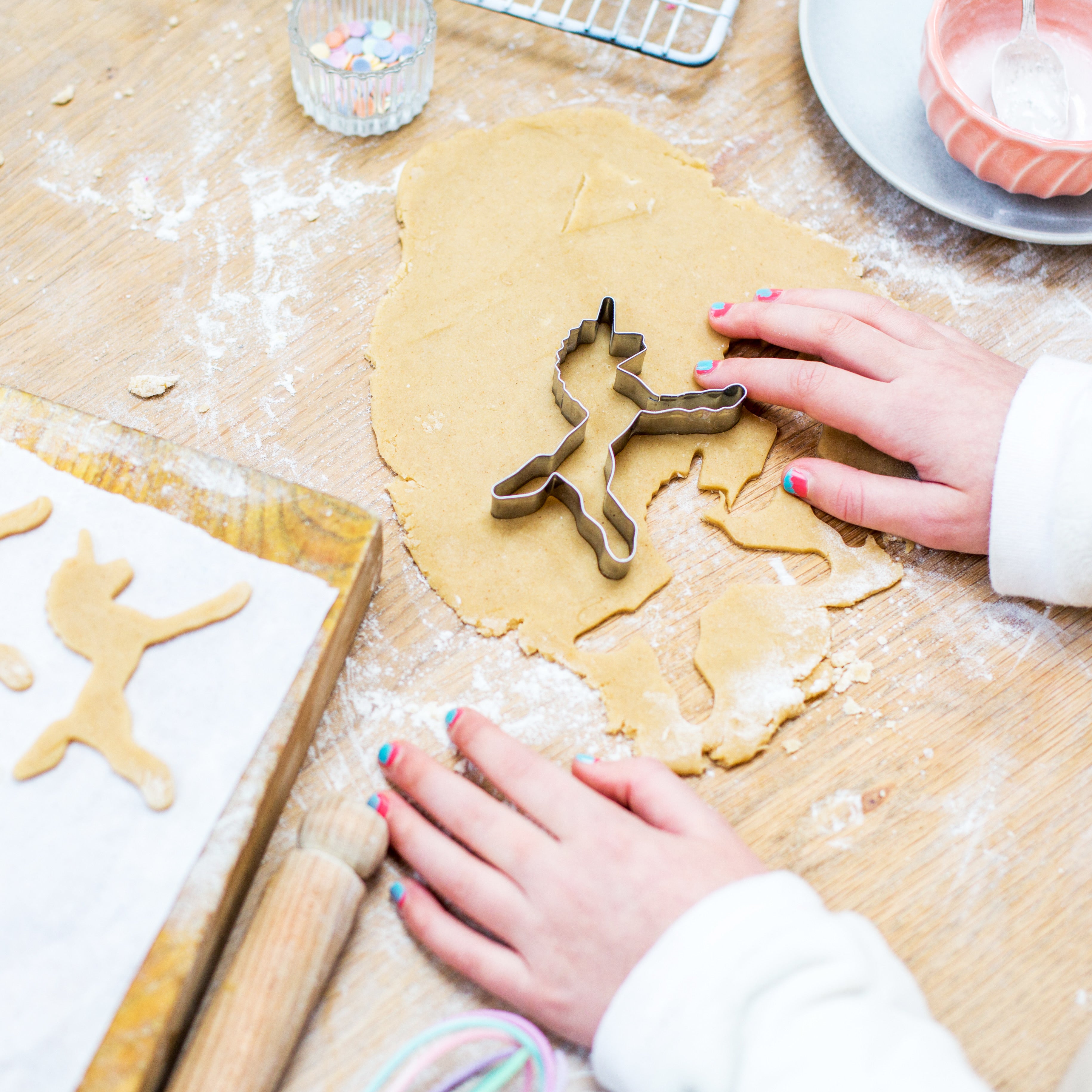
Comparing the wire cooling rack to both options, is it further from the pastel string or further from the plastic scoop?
the pastel string

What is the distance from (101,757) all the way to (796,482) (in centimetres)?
75

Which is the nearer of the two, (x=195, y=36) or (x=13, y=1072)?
(x=13, y=1072)

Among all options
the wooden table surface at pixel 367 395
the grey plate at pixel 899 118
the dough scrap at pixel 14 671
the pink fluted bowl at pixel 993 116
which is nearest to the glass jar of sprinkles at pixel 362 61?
the wooden table surface at pixel 367 395

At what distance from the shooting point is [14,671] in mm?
834

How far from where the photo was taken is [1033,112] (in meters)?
1.14

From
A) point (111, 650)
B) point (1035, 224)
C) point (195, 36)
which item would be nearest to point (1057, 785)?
point (1035, 224)

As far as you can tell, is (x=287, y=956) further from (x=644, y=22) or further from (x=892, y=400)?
(x=644, y=22)

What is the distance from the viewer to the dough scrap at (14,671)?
83 centimetres

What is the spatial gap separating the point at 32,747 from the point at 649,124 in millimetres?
1061

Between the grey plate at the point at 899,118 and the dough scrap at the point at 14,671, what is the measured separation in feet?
3.71

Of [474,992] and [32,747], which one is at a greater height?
[32,747]

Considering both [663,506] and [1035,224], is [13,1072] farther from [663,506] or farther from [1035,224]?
[1035,224]

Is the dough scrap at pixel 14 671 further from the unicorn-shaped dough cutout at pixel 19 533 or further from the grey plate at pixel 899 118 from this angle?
the grey plate at pixel 899 118

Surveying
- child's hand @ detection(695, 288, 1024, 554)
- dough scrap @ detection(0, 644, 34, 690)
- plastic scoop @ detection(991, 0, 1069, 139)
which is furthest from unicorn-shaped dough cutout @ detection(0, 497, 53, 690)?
plastic scoop @ detection(991, 0, 1069, 139)
